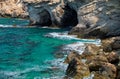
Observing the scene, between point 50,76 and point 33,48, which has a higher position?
point 50,76

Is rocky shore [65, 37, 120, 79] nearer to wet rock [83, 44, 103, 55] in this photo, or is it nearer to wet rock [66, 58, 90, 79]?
wet rock [66, 58, 90, 79]

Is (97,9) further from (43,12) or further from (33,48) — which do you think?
(43,12)

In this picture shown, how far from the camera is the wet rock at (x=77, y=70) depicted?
29781 millimetres

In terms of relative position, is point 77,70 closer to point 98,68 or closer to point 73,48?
point 98,68

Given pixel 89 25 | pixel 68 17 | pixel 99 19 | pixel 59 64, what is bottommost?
pixel 68 17

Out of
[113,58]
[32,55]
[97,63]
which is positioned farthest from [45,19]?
[97,63]

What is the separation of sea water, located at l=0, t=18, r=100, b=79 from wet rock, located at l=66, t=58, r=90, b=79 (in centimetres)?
112

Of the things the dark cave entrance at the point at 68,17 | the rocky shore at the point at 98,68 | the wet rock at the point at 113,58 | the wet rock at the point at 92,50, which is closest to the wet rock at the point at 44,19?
the dark cave entrance at the point at 68,17

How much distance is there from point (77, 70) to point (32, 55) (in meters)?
13.8

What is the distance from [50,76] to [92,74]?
4476 mm

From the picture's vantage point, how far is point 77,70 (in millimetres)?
30188

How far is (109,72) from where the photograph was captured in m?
28.7

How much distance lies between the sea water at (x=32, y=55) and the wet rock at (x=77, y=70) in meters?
1.12

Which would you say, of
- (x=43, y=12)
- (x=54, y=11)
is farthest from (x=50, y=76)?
(x=43, y=12)
